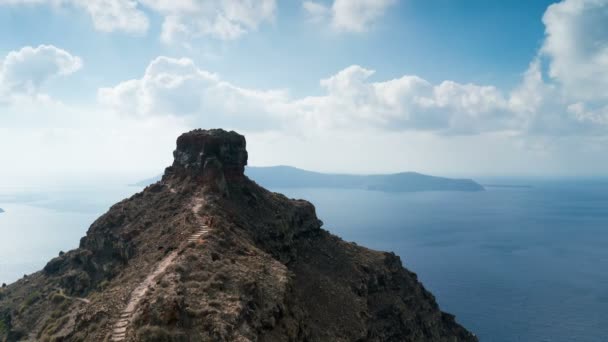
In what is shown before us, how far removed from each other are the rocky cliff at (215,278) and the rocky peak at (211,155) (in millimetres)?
214

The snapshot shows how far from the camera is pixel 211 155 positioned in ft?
225

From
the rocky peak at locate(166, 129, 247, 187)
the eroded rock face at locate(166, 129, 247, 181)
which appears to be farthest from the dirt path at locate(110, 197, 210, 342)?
the eroded rock face at locate(166, 129, 247, 181)

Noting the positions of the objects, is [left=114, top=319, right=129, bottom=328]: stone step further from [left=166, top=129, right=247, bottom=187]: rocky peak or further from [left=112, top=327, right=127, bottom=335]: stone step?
[left=166, top=129, right=247, bottom=187]: rocky peak

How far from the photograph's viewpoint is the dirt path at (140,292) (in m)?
30.4

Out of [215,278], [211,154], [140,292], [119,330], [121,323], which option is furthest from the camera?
[211,154]

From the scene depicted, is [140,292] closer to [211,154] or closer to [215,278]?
[215,278]

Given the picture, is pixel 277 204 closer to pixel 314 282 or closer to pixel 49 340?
pixel 314 282

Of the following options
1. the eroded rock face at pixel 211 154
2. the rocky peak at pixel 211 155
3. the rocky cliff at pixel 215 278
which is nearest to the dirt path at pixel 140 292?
the rocky cliff at pixel 215 278

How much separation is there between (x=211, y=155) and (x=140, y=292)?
35826 mm

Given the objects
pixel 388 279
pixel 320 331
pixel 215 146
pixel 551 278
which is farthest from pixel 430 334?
pixel 551 278

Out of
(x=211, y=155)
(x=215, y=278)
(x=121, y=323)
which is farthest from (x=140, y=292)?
(x=211, y=155)

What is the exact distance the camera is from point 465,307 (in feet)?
477

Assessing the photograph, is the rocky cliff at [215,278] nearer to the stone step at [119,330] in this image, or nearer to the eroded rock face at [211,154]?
the stone step at [119,330]

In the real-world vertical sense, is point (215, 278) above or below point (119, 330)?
above
